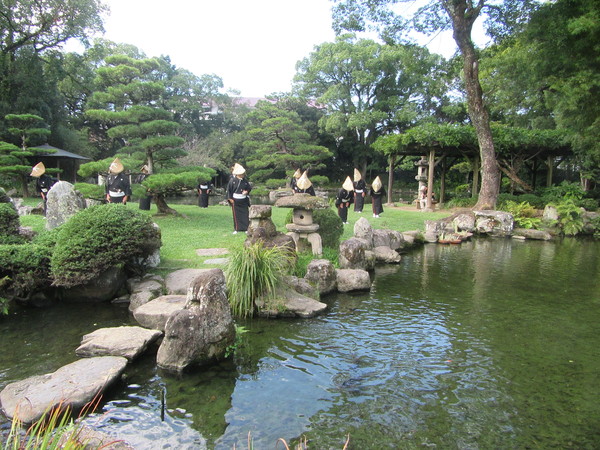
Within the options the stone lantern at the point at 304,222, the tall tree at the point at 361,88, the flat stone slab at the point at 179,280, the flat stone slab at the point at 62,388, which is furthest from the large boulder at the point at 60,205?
the tall tree at the point at 361,88

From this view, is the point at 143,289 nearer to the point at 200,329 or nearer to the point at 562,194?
the point at 200,329

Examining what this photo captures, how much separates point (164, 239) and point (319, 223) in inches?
132

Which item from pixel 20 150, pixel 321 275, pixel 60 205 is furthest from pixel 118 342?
pixel 20 150

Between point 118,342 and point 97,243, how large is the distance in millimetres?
1865

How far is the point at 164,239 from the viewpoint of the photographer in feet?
29.9

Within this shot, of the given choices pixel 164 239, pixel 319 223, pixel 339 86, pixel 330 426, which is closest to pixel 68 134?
pixel 339 86

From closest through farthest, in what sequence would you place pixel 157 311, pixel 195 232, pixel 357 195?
1. pixel 157 311
2. pixel 195 232
3. pixel 357 195

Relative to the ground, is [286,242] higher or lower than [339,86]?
lower

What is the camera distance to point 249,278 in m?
5.75

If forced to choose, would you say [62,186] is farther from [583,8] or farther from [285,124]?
[285,124]

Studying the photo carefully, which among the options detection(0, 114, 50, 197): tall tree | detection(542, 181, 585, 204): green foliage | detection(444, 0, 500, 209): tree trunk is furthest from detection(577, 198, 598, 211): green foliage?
detection(0, 114, 50, 197): tall tree

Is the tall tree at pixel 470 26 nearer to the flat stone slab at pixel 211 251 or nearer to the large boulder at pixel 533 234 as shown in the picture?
the large boulder at pixel 533 234

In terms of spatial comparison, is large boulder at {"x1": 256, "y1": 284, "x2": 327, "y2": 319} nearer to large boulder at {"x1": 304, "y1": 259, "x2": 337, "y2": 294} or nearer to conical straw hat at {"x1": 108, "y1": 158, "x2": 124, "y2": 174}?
large boulder at {"x1": 304, "y1": 259, "x2": 337, "y2": 294}

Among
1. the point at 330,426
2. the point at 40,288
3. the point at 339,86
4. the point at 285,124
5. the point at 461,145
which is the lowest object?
the point at 330,426
